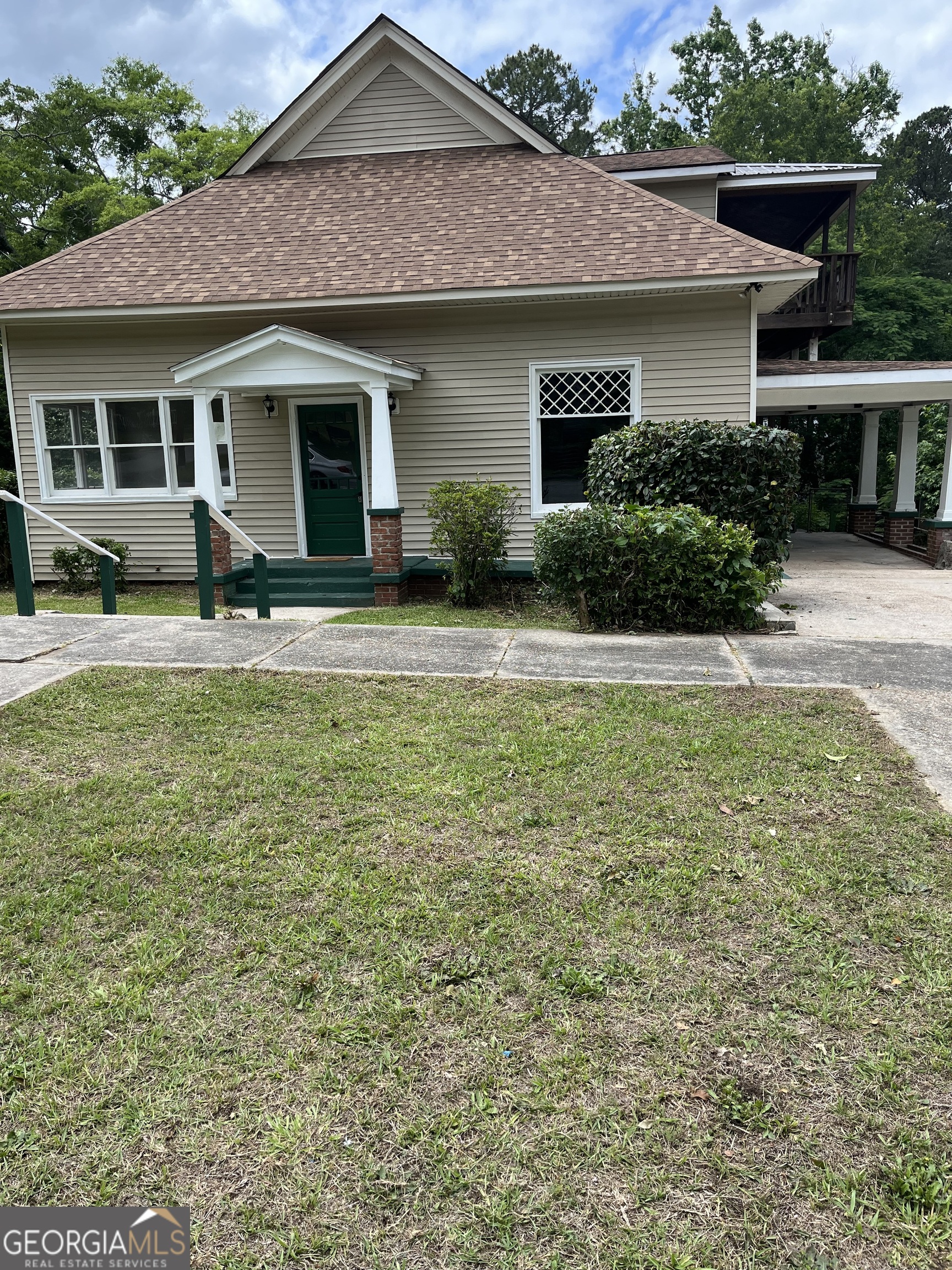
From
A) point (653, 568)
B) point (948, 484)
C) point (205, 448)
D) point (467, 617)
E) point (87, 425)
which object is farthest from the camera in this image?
point (948, 484)

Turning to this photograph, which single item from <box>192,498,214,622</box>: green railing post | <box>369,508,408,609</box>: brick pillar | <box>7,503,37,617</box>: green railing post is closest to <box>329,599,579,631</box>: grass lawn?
<box>369,508,408,609</box>: brick pillar

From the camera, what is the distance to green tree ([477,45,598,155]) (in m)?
46.1

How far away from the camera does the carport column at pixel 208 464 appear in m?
11.1

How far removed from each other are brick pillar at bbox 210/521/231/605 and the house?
1.7 inches

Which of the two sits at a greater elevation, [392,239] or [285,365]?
[392,239]

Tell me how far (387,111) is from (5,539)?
27.8ft

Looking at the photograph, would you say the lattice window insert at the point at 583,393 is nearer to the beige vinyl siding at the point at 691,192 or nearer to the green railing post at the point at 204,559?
the green railing post at the point at 204,559

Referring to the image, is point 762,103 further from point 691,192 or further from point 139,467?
point 139,467

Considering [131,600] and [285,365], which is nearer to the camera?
[285,365]

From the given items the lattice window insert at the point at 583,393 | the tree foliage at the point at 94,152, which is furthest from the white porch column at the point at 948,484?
the tree foliage at the point at 94,152

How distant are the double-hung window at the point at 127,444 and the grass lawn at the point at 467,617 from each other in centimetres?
406

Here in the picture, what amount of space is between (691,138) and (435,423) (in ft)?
116

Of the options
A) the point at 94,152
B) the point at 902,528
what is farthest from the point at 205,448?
the point at 94,152

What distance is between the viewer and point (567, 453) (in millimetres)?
11969
